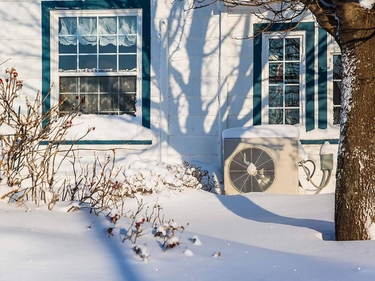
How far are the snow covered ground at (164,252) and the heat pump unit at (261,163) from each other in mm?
3100

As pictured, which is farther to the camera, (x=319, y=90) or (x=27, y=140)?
(x=319, y=90)

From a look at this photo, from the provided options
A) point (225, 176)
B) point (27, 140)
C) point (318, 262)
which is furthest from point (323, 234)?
point (225, 176)

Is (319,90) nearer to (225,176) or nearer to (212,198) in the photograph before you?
(225,176)

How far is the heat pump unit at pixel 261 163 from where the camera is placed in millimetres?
9734

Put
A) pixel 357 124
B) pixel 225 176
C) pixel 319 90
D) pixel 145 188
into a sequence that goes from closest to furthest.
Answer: pixel 357 124
pixel 145 188
pixel 225 176
pixel 319 90

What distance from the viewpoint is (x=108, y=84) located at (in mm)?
11312

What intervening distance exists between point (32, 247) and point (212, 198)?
4.69m

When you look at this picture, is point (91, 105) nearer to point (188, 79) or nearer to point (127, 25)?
point (127, 25)

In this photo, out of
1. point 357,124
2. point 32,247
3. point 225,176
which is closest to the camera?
point 32,247

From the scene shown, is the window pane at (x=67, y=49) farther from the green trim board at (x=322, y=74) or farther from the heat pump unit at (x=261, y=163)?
the green trim board at (x=322, y=74)

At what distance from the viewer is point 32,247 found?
4.34 m

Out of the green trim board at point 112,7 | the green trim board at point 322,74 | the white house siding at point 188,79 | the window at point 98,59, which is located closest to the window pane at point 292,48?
the green trim board at point 322,74

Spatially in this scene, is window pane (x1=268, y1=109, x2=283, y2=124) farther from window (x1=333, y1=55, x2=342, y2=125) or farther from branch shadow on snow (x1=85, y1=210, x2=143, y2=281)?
branch shadow on snow (x1=85, y1=210, x2=143, y2=281)

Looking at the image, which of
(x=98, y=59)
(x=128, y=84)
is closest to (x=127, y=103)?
(x=128, y=84)
